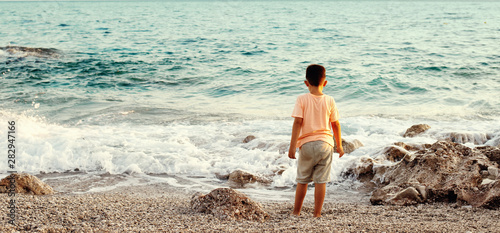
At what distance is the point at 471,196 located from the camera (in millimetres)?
4355

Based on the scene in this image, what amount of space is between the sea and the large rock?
68cm

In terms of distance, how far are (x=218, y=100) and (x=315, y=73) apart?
26.3 feet

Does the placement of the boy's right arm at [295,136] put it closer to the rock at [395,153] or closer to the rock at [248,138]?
the rock at [395,153]

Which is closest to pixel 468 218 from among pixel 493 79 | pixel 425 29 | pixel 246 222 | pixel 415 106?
pixel 246 222

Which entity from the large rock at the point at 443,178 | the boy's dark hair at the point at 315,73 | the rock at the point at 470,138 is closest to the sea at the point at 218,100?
the rock at the point at 470,138

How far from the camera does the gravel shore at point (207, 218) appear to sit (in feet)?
11.5

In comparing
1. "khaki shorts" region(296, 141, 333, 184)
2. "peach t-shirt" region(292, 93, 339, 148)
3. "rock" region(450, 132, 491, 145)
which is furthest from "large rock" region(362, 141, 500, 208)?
"rock" region(450, 132, 491, 145)

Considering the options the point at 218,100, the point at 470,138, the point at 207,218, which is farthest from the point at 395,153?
the point at 218,100

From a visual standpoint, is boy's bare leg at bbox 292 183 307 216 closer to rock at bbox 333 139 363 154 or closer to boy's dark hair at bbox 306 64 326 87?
boy's dark hair at bbox 306 64 326 87

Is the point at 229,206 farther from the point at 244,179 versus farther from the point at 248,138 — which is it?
the point at 248,138

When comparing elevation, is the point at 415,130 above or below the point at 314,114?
below

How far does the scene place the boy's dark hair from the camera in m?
3.81

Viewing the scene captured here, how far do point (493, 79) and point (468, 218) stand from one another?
11.1 meters

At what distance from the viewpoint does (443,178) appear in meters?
4.87
